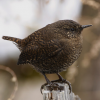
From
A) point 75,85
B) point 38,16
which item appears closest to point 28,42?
point 38,16

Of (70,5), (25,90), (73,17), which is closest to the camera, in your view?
(70,5)

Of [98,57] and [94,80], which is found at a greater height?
[98,57]

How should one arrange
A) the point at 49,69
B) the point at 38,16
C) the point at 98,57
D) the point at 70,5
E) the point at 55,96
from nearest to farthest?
the point at 55,96, the point at 49,69, the point at 70,5, the point at 38,16, the point at 98,57

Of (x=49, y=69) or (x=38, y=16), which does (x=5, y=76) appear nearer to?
(x=38, y=16)

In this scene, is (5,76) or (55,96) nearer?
(55,96)
